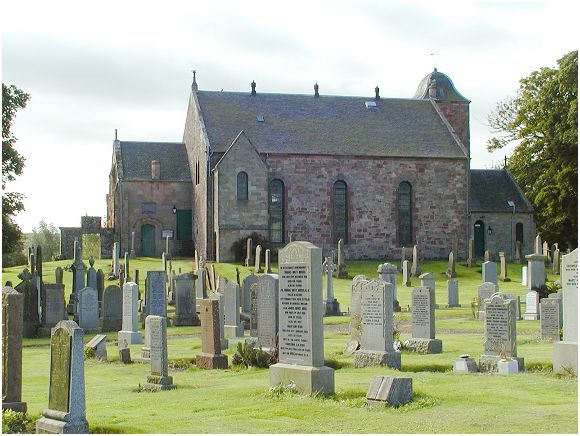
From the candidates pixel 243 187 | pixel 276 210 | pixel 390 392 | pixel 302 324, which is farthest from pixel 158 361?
pixel 276 210

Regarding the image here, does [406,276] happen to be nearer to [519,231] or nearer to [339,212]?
[339,212]

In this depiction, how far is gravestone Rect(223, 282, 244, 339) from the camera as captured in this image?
954 inches

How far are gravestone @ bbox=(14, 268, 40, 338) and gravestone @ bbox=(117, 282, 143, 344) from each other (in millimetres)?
4333

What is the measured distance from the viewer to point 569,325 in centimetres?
1561

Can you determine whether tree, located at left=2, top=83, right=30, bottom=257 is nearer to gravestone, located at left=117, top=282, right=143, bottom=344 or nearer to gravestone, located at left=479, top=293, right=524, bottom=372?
gravestone, located at left=117, top=282, right=143, bottom=344

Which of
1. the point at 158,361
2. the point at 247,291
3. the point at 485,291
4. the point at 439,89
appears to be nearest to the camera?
the point at 158,361

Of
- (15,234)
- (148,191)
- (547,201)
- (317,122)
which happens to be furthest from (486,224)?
(15,234)

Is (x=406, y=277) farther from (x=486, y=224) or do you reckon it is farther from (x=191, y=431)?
(x=191, y=431)

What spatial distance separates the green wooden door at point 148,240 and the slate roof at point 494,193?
1903 cm

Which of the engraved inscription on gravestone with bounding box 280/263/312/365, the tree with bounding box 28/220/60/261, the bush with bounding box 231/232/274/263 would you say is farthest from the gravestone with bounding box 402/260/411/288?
the tree with bounding box 28/220/60/261

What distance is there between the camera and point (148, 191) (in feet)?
191

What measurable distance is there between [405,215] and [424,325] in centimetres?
3718

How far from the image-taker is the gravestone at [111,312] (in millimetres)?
27516

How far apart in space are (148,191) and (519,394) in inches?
1819
